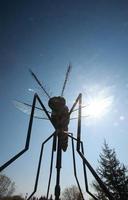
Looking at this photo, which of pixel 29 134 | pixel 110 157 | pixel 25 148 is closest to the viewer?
pixel 25 148

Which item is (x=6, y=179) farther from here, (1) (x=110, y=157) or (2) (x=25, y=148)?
(2) (x=25, y=148)

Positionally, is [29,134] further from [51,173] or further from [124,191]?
[124,191]

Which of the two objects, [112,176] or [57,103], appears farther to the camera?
[112,176]

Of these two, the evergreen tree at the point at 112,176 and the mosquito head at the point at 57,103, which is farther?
the evergreen tree at the point at 112,176

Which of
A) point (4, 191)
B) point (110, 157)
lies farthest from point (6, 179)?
point (110, 157)

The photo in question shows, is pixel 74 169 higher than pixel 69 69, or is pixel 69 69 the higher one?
pixel 69 69

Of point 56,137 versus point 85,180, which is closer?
point 85,180

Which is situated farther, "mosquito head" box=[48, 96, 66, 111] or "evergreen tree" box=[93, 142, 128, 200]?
"evergreen tree" box=[93, 142, 128, 200]

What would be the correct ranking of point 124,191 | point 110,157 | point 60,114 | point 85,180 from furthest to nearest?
point 110,157
point 124,191
point 60,114
point 85,180

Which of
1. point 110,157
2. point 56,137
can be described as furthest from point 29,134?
point 110,157
